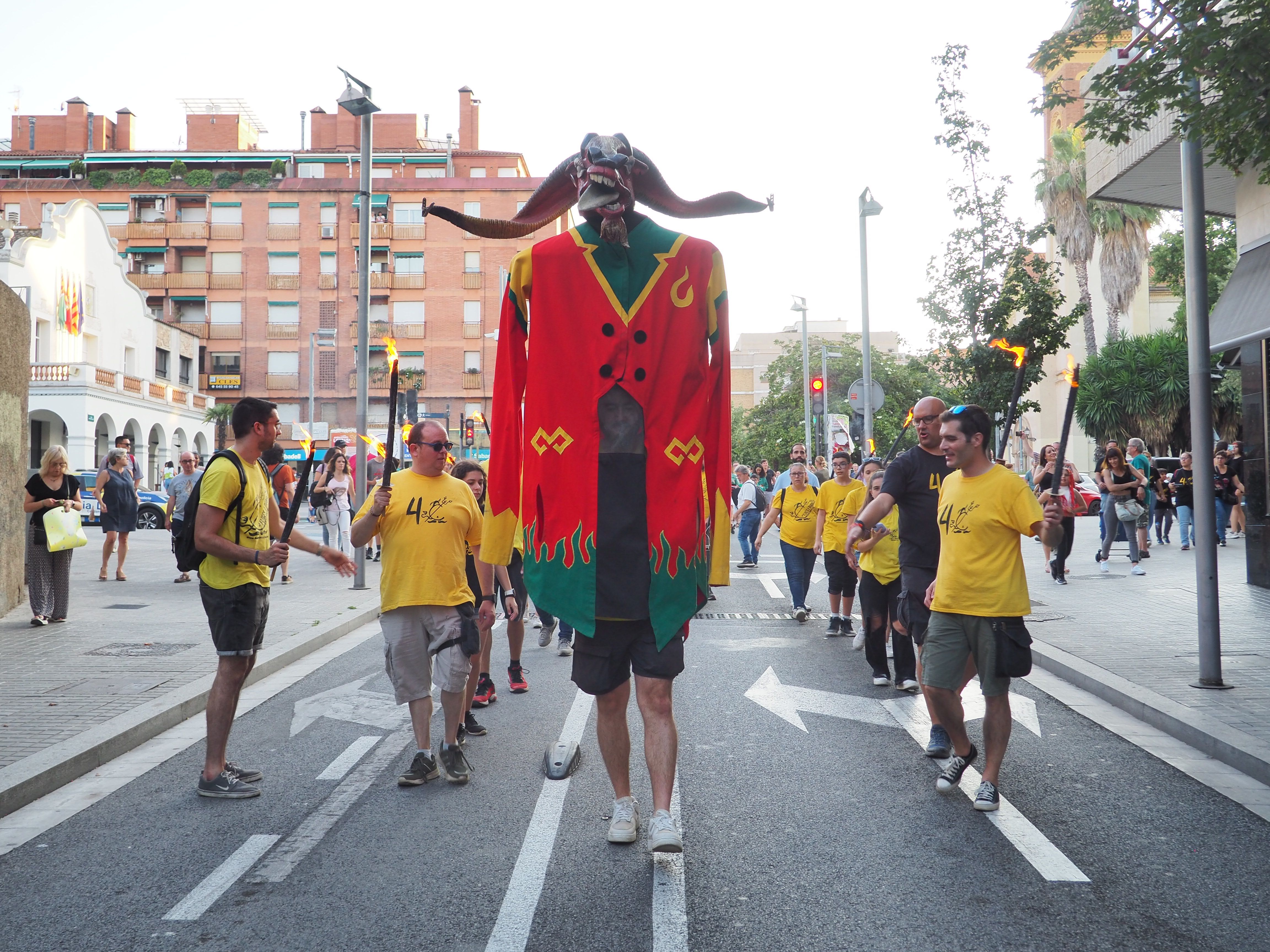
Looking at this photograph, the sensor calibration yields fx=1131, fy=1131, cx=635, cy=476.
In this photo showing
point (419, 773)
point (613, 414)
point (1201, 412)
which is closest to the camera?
point (613, 414)

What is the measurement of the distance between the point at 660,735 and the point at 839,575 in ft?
22.1

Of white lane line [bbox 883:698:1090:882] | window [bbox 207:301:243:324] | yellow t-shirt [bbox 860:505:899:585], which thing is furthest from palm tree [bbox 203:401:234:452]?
white lane line [bbox 883:698:1090:882]

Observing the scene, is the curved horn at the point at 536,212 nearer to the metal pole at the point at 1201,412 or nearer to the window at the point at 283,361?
the metal pole at the point at 1201,412

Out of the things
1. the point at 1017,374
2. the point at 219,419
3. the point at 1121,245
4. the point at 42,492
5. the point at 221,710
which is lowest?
the point at 221,710

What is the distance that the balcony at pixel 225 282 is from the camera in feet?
199

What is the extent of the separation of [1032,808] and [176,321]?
6299 centimetres

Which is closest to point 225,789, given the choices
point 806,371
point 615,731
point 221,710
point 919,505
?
point 221,710

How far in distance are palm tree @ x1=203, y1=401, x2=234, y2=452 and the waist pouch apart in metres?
50.4

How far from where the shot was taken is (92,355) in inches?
1793

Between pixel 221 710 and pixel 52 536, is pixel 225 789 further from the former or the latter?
pixel 52 536

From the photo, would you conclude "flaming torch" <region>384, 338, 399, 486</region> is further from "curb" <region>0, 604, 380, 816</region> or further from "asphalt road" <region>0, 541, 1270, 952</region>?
"curb" <region>0, 604, 380, 816</region>

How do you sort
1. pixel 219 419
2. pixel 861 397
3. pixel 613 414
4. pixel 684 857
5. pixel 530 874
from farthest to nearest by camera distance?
pixel 219 419
pixel 861 397
pixel 684 857
pixel 530 874
pixel 613 414

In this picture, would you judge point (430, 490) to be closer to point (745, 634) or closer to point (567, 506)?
point (567, 506)

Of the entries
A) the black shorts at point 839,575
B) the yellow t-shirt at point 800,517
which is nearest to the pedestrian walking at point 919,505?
the black shorts at point 839,575
